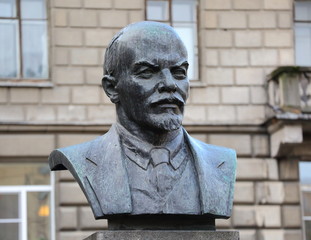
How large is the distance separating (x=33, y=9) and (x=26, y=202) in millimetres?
3132

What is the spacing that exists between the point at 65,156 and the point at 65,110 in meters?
9.88

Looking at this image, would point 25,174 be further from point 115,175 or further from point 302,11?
point 115,175

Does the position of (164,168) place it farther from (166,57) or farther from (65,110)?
(65,110)

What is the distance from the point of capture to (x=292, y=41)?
56.5 ft

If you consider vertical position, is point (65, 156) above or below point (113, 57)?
below

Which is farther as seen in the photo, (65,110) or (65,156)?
(65,110)

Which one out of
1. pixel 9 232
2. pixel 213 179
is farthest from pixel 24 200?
pixel 213 179

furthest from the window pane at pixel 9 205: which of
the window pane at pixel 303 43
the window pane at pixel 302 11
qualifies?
the window pane at pixel 302 11

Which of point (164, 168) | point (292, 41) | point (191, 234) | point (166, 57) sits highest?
point (292, 41)

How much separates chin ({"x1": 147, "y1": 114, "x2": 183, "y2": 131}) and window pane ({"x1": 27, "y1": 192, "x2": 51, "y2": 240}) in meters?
10.1

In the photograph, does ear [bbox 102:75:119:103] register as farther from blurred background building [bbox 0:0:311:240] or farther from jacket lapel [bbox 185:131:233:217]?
blurred background building [bbox 0:0:311:240]

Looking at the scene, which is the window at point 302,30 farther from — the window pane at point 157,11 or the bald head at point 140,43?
the bald head at point 140,43

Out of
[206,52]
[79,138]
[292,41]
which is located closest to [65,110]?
[79,138]

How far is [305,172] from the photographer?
16953 millimetres
